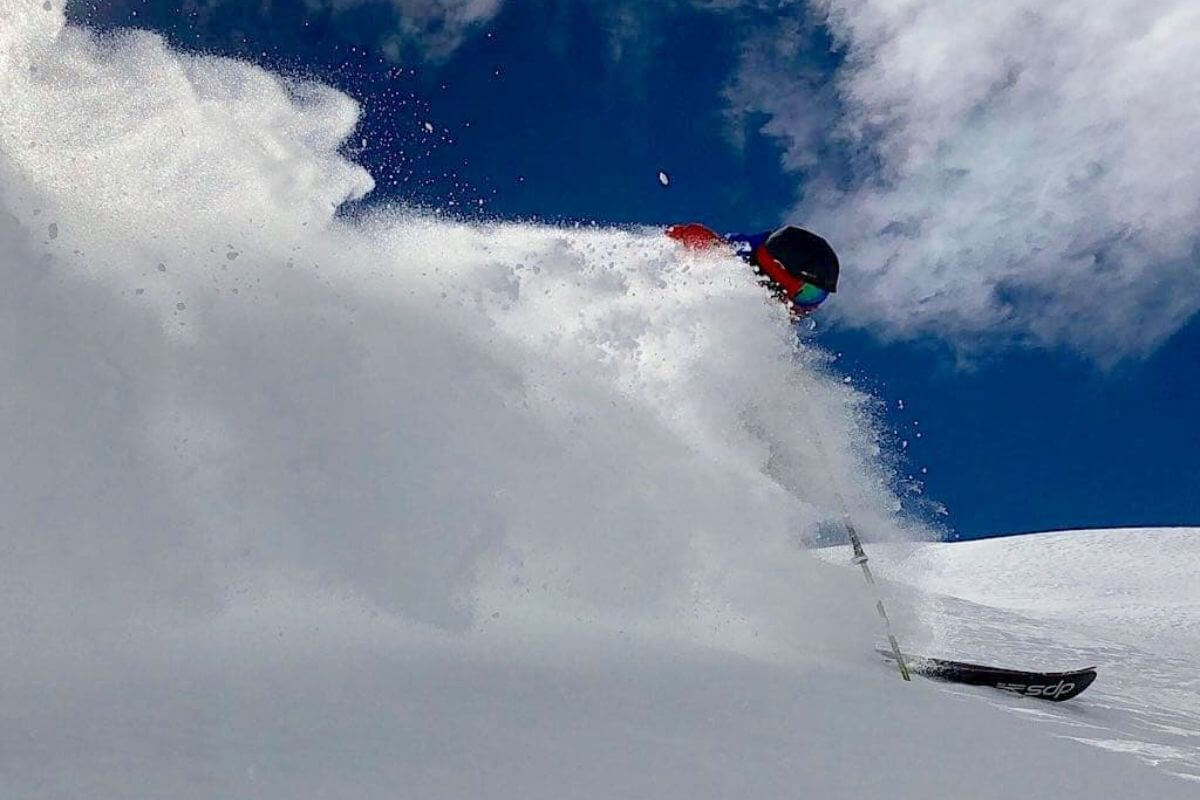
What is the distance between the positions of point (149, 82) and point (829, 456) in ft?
26.4

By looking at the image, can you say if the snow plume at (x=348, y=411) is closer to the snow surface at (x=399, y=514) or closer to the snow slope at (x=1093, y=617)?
the snow surface at (x=399, y=514)

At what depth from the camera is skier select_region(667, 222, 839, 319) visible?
32.9ft

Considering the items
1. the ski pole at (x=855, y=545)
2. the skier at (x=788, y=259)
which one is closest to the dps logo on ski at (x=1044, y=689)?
the ski pole at (x=855, y=545)

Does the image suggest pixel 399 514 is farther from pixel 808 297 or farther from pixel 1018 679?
pixel 808 297

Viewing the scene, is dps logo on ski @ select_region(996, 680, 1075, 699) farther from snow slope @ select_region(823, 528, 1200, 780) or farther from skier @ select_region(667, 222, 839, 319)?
skier @ select_region(667, 222, 839, 319)

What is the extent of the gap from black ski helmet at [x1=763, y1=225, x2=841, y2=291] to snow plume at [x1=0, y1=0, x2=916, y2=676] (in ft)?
1.85

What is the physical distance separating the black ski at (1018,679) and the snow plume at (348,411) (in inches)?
28.8

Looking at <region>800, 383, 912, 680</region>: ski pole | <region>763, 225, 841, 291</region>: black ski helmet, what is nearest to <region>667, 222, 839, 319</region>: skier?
<region>763, 225, 841, 291</region>: black ski helmet

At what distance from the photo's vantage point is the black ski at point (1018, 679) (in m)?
6.88

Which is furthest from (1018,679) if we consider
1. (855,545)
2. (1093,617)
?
(1093,617)

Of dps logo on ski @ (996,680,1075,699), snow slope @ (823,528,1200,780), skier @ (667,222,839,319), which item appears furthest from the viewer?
skier @ (667,222,839,319)

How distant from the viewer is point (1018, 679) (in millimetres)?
7000

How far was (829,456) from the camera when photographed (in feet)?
30.3

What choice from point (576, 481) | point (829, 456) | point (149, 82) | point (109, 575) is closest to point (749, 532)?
point (576, 481)
